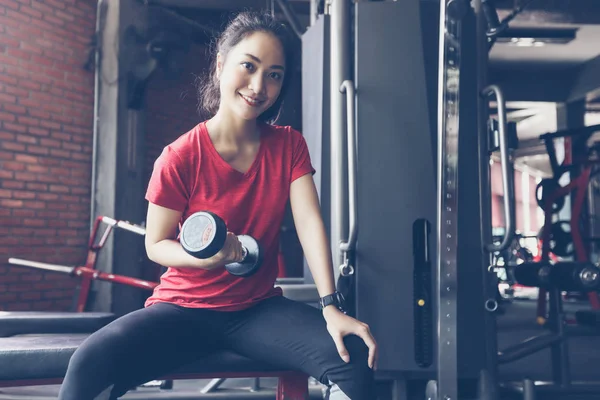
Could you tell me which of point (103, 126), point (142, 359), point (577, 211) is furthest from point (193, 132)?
point (577, 211)

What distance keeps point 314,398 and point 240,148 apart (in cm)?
147

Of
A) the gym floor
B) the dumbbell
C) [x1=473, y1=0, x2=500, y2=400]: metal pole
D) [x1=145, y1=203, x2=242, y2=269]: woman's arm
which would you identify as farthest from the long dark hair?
the gym floor

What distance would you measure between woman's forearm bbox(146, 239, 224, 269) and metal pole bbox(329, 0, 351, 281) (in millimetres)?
1059

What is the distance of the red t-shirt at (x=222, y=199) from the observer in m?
1.34

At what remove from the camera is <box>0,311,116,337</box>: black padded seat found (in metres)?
1.59

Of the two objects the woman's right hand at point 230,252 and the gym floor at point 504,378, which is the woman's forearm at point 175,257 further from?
the gym floor at point 504,378

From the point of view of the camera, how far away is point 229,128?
4.79ft

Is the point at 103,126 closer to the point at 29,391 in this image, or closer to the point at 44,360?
the point at 29,391

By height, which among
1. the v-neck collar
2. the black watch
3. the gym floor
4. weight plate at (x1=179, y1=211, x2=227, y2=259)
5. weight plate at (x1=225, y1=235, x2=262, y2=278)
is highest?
the v-neck collar

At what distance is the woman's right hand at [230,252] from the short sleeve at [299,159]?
1.01 feet

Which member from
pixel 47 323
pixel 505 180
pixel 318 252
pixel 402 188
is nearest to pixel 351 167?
pixel 402 188

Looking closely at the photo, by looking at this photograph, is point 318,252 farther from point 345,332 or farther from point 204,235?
point 204,235

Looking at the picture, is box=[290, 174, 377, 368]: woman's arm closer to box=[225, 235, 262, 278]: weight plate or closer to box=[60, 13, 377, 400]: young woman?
box=[60, 13, 377, 400]: young woman

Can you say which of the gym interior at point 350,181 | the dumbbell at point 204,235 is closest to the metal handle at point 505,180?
the gym interior at point 350,181
